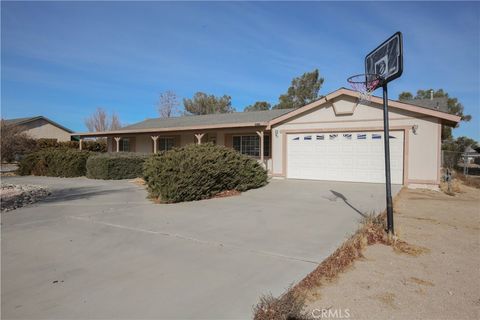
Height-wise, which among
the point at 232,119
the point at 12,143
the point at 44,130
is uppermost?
the point at 44,130

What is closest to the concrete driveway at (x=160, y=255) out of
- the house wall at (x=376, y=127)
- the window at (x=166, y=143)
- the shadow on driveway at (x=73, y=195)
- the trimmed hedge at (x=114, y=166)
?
the shadow on driveway at (x=73, y=195)

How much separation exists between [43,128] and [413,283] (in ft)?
153

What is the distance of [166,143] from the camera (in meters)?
22.3

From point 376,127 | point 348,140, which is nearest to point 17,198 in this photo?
point 348,140

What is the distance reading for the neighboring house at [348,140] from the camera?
12.9 m

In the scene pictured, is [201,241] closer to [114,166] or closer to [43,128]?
[114,166]

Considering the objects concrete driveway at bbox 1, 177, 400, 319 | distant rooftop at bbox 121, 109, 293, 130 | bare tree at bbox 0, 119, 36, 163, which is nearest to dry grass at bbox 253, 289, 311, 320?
concrete driveway at bbox 1, 177, 400, 319

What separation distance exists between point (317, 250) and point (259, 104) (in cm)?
3830

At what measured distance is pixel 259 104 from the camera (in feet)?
138

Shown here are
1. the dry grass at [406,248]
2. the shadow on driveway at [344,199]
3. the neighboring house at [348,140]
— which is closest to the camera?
the dry grass at [406,248]

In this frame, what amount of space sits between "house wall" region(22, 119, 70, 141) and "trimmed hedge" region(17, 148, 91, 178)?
22.6 metres

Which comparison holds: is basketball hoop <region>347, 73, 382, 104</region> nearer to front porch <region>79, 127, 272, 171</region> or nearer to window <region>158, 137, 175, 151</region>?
front porch <region>79, 127, 272, 171</region>

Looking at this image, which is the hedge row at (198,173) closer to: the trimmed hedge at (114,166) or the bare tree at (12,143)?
the trimmed hedge at (114,166)

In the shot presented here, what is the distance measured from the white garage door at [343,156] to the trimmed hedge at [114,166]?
790 cm
